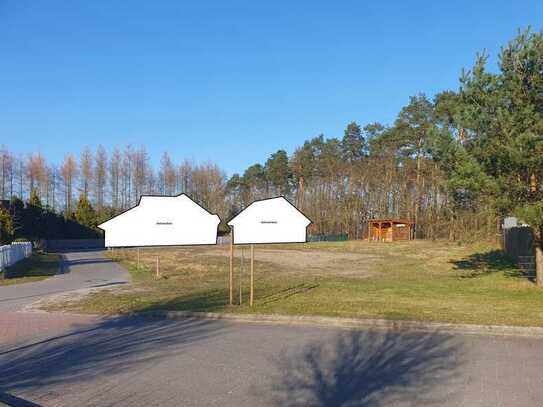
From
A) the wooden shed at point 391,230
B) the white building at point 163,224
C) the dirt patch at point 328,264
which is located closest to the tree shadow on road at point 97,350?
the white building at point 163,224

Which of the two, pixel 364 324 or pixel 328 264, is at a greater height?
pixel 364 324

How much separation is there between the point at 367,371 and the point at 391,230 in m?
57.0

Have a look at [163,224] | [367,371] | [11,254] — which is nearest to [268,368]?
[367,371]

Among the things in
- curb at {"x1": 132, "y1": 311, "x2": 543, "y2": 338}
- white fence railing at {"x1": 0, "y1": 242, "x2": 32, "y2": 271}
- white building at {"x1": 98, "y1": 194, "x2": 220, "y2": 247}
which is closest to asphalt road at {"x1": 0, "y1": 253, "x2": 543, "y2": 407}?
curb at {"x1": 132, "y1": 311, "x2": 543, "y2": 338}

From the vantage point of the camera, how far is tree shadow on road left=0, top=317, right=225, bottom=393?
6641mm

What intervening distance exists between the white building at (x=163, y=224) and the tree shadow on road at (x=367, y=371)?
3.20 meters

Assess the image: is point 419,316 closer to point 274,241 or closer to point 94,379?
point 274,241

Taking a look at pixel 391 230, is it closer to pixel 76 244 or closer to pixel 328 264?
pixel 328 264

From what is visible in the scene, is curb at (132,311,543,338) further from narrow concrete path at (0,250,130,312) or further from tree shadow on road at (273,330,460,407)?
narrow concrete path at (0,250,130,312)

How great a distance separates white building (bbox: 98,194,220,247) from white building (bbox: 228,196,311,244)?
1.06 metres

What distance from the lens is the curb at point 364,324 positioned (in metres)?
9.16

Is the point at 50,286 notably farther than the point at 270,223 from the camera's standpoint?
Yes

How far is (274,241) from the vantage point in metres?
11.1

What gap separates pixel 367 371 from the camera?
664 cm
